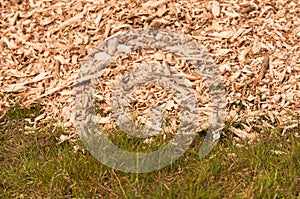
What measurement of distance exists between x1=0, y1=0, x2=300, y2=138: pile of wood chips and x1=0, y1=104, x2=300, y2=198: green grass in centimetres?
35

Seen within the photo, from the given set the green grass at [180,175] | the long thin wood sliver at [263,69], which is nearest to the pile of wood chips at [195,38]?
the long thin wood sliver at [263,69]

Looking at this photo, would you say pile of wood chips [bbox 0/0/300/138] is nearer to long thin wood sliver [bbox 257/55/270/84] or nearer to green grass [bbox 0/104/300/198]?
long thin wood sliver [bbox 257/55/270/84]

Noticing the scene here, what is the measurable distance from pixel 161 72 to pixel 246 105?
0.75m

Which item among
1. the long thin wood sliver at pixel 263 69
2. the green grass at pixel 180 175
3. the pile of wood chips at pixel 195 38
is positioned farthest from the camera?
the long thin wood sliver at pixel 263 69

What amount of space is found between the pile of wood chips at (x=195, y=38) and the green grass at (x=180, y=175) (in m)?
0.35

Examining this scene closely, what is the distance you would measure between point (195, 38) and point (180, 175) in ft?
4.92

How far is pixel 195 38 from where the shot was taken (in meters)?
4.80

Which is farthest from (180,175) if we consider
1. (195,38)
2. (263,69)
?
(195,38)

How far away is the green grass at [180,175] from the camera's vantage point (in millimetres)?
3541

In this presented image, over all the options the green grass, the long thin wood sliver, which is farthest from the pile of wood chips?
the green grass

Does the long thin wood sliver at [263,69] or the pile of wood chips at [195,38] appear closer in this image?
the pile of wood chips at [195,38]

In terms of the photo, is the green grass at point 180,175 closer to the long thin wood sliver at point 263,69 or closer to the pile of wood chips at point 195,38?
the pile of wood chips at point 195,38

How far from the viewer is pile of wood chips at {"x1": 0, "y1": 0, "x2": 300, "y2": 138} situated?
441 centimetres

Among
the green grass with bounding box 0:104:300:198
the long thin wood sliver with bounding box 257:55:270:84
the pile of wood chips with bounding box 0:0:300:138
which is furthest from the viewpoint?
the long thin wood sliver with bounding box 257:55:270:84
